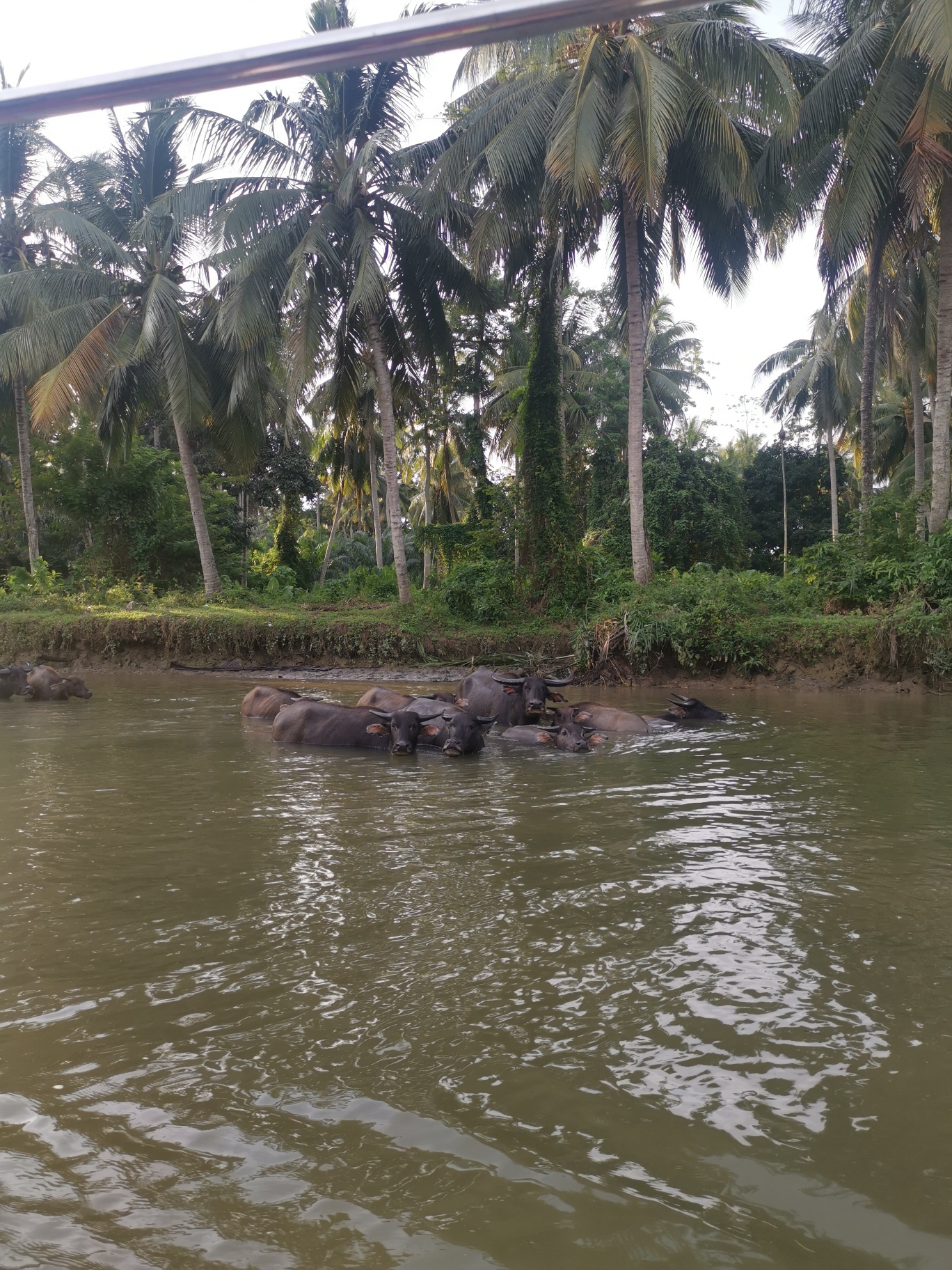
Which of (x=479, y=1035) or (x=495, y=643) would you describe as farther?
(x=495, y=643)

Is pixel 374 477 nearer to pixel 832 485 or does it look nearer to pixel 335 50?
pixel 832 485

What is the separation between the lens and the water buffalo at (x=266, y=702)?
12.3 metres

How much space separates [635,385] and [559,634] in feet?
17.7

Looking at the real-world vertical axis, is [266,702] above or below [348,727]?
above

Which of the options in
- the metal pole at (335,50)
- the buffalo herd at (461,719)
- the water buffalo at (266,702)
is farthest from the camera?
the water buffalo at (266,702)

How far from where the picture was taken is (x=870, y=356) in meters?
22.6

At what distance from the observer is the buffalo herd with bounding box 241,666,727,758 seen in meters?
9.71

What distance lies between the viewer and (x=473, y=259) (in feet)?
69.7

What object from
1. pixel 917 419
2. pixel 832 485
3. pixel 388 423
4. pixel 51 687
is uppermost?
pixel 917 419

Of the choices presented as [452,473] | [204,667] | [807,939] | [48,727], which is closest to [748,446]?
[452,473]

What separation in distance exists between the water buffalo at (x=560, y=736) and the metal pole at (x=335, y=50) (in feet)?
26.3

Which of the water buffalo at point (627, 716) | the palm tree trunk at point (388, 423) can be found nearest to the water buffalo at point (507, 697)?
the water buffalo at point (627, 716)

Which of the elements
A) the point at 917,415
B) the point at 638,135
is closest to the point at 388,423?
the point at 638,135

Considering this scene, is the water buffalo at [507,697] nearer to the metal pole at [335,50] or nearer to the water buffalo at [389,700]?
the water buffalo at [389,700]
